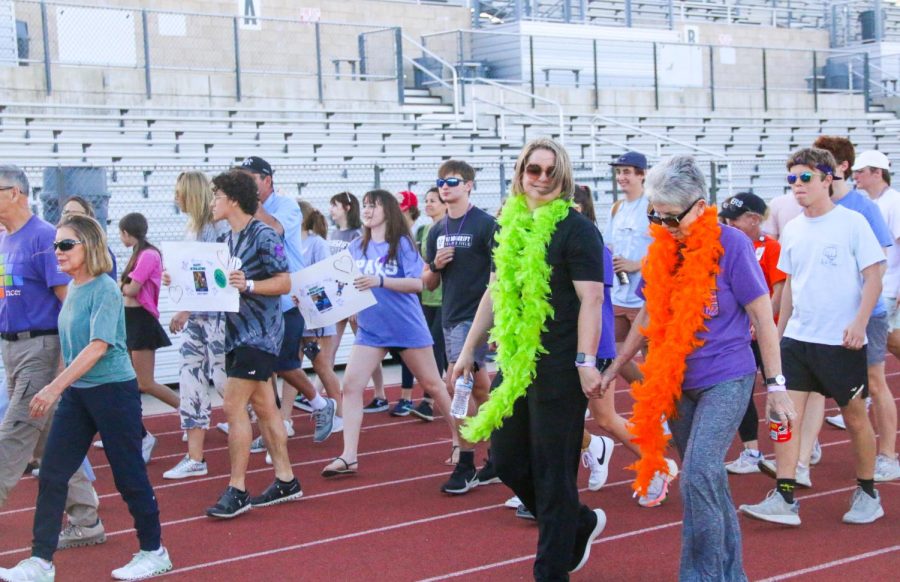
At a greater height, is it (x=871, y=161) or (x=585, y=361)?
(x=871, y=161)

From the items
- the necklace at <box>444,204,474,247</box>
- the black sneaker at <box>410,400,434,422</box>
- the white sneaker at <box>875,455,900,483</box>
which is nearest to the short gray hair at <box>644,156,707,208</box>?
the necklace at <box>444,204,474,247</box>

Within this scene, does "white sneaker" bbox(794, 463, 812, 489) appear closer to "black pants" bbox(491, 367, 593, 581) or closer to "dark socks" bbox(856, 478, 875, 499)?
"dark socks" bbox(856, 478, 875, 499)

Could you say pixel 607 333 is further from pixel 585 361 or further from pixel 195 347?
pixel 195 347

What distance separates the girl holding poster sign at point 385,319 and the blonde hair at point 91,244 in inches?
87.3

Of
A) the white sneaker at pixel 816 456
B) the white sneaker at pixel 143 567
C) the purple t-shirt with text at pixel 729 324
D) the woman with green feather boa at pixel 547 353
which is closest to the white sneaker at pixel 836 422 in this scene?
the white sneaker at pixel 816 456

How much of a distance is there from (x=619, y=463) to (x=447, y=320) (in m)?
1.59

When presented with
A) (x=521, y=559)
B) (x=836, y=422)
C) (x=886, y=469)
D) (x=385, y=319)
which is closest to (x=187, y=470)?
(x=385, y=319)

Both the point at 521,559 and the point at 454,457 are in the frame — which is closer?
the point at 521,559

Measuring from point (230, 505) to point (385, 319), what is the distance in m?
1.62

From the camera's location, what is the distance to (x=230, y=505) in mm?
6703

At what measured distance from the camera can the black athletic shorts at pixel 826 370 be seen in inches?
241

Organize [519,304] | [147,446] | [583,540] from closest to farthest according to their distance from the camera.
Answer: [519,304] → [583,540] → [147,446]

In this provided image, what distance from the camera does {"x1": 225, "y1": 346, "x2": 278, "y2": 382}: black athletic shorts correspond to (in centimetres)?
661

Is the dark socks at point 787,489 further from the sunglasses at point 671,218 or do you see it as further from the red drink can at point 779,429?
the sunglasses at point 671,218
